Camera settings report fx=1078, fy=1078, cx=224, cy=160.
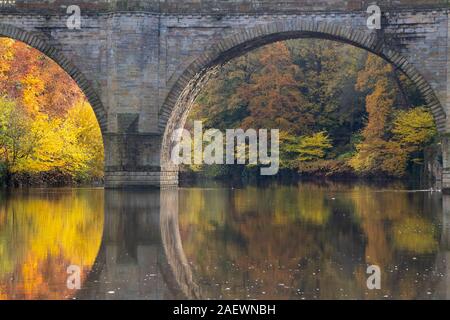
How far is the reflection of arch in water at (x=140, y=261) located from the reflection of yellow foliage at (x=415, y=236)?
133 inches

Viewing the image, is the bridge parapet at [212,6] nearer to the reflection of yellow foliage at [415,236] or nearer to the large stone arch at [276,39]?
the large stone arch at [276,39]

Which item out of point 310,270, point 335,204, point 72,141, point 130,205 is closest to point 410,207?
point 335,204

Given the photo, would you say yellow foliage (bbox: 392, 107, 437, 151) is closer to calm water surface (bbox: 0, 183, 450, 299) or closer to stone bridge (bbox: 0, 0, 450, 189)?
stone bridge (bbox: 0, 0, 450, 189)

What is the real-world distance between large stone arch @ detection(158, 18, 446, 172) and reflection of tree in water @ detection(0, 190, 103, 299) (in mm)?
9337

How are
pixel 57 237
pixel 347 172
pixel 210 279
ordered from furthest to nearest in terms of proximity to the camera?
pixel 347 172, pixel 57 237, pixel 210 279

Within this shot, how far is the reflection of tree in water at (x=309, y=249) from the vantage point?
11.5 meters

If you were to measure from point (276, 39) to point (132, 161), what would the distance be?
6.49 m

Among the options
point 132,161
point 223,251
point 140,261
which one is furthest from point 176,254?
point 132,161

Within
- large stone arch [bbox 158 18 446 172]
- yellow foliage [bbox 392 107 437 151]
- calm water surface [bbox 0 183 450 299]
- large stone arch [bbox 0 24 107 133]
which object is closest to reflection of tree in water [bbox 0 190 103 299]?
calm water surface [bbox 0 183 450 299]

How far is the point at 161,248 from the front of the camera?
1553 centimetres

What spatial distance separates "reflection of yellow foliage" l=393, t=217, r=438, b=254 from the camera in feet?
51.3

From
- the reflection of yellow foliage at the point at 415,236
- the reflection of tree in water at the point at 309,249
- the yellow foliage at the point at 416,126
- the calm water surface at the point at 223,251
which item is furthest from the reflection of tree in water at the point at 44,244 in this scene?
the yellow foliage at the point at 416,126
